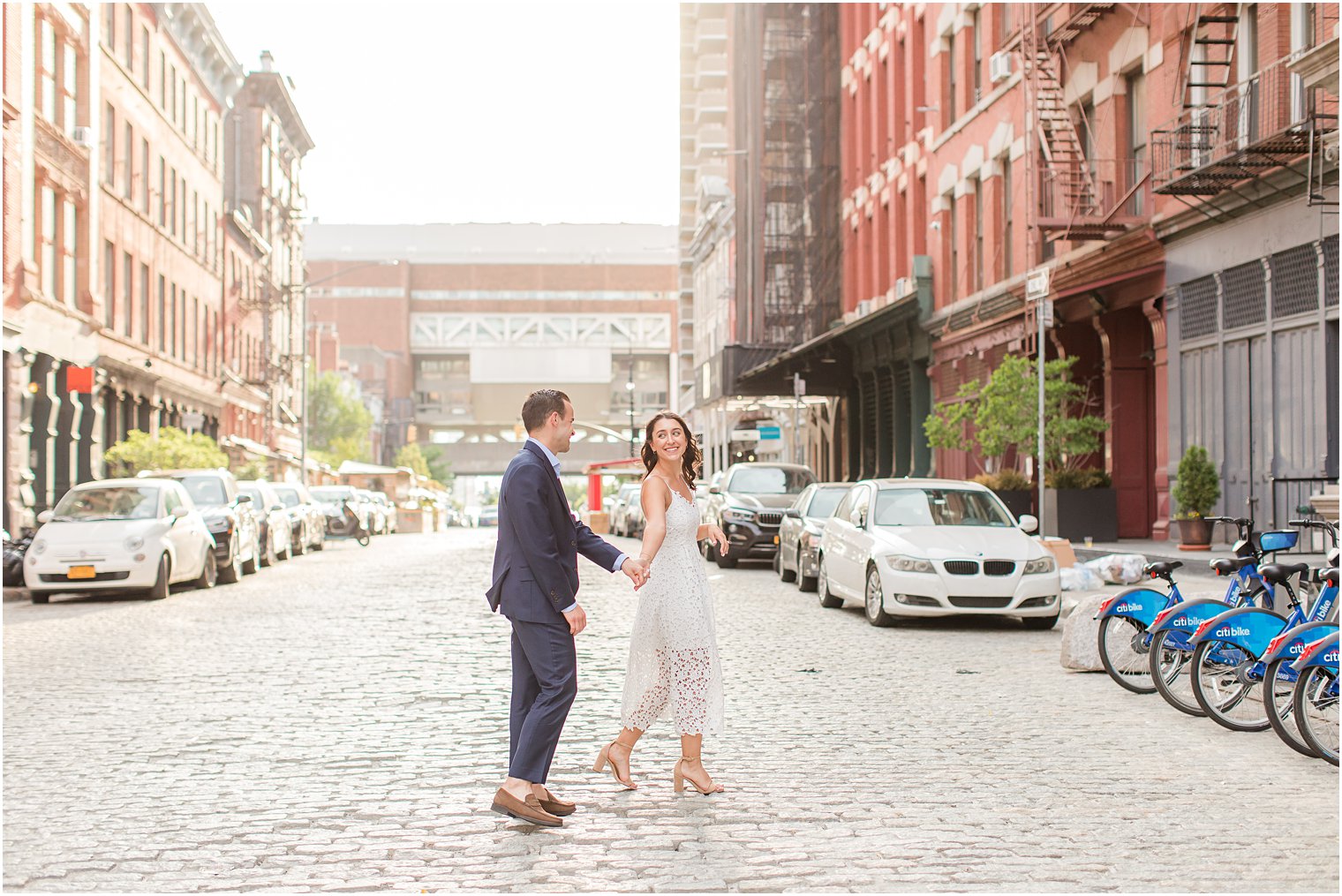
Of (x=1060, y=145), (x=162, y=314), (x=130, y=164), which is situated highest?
(x=130, y=164)

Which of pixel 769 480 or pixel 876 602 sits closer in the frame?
pixel 876 602

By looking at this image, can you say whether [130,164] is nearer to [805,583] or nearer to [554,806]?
[805,583]

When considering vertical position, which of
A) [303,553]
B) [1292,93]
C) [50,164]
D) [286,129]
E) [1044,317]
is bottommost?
[303,553]

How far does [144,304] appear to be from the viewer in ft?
150

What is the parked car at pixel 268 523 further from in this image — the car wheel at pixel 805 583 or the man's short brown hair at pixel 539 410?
the man's short brown hair at pixel 539 410

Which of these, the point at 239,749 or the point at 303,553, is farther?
the point at 303,553

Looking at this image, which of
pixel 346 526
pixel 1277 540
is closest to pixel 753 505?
pixel 1277 540

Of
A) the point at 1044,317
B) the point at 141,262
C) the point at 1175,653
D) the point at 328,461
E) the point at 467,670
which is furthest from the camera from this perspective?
the point at 328,461

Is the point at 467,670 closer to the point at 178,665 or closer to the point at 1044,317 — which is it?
the point at 178,665

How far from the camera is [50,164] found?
34.7 m

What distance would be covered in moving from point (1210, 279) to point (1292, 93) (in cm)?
366

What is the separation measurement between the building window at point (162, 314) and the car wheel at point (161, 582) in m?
28.4

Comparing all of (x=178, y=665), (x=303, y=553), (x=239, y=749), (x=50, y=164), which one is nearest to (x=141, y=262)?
(x=50, y=164)

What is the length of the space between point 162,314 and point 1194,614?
42.9 meters
